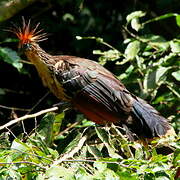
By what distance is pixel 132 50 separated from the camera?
4.89 meters

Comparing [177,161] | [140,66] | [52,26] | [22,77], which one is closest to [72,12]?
[52,26]

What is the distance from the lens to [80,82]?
4488 mm

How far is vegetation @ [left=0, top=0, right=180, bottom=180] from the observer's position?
8.84 feet

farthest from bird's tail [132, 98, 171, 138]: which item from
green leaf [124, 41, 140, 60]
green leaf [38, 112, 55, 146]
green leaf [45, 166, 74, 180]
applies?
green leaf [45, 166, 74, 180]

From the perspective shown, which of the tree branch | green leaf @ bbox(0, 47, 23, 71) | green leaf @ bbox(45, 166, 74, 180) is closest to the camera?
green leaf @ bbox(45, 166, 74, 180)

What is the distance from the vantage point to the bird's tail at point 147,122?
14.0 feet

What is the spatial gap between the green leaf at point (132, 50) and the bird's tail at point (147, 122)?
58cm

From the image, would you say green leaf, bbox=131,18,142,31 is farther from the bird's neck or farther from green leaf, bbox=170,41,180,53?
the bird's neck

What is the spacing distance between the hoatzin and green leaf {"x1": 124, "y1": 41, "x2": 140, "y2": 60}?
38cm

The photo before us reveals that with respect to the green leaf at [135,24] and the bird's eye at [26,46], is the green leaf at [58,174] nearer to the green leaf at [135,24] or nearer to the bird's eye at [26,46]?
the bird's eye at [26,46]

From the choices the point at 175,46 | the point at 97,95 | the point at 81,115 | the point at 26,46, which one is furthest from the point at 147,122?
the point at 26,46

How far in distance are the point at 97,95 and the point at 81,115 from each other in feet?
2.72

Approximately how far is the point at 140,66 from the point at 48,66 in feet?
3.05

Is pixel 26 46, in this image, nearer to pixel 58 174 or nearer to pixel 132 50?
pixel 132 50
